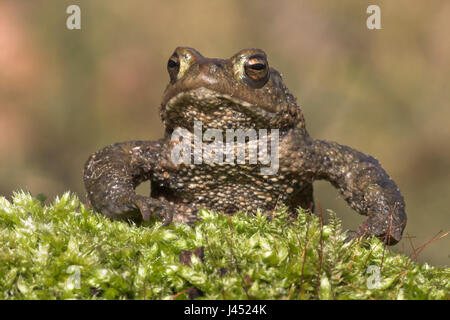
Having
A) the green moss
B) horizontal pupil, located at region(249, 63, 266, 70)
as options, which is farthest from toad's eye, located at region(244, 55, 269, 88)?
the green moss

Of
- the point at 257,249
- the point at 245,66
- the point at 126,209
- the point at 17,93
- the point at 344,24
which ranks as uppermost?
the point at 344,24

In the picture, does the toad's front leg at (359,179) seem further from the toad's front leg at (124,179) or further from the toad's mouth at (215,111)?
the toad's front leg at (124,179)

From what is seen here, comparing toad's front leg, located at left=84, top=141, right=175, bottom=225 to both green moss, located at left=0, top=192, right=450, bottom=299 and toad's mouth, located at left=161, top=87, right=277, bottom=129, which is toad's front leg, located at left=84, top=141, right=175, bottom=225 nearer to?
green moss, located at left=0, top=192, right=450, bottom=299

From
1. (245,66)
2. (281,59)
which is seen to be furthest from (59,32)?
(245,66)

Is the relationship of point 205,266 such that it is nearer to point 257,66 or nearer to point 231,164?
point 231,164

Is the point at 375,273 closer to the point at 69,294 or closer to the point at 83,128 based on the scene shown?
the point at 69,294

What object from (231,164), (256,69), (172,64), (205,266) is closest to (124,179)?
(231,164)
